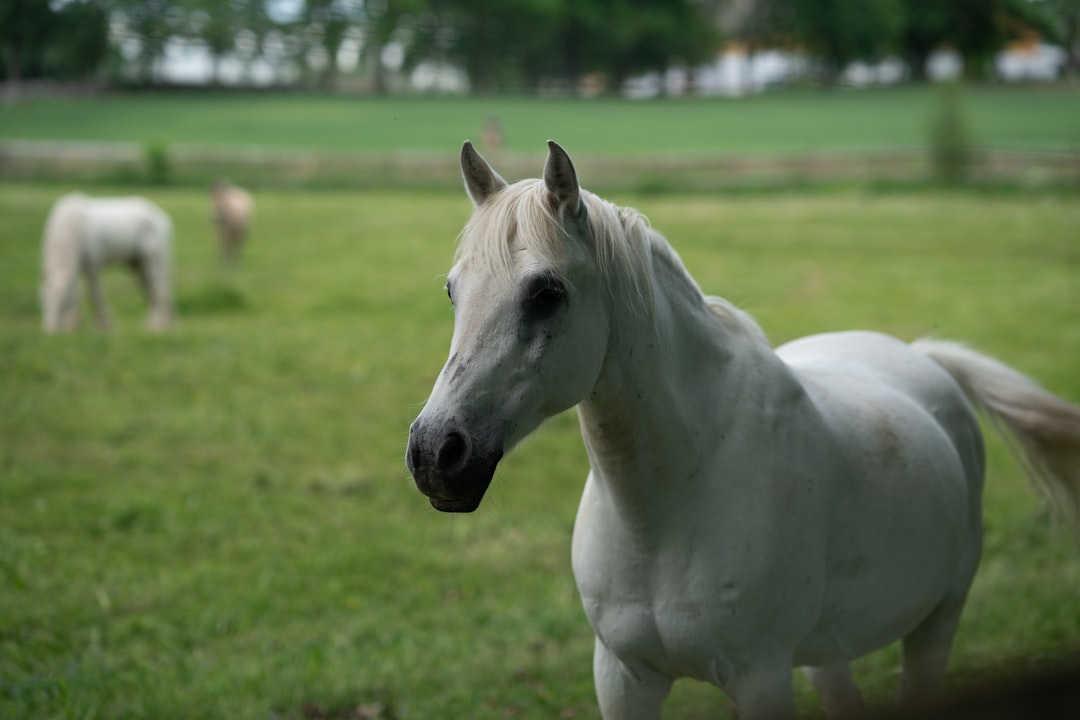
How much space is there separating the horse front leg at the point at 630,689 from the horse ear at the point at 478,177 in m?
1.10

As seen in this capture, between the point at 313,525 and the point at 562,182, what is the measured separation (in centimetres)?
410

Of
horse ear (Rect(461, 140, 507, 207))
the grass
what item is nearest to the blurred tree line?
the grass

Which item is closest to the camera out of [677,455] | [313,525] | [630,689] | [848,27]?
[677,455]

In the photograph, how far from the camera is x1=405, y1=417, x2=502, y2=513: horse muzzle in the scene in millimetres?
1882

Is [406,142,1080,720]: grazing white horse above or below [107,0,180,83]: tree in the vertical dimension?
below

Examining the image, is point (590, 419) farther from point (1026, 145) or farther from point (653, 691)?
point (1026, 145)

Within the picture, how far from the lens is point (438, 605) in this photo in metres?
4.77

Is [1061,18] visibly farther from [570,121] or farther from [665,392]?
[570,121]

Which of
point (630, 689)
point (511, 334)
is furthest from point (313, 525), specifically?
point (511, 334)

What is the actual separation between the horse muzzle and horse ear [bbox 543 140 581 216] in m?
0.49

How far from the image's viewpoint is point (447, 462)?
6.20 ft

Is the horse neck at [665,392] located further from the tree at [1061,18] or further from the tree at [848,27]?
the tree at [848,27]

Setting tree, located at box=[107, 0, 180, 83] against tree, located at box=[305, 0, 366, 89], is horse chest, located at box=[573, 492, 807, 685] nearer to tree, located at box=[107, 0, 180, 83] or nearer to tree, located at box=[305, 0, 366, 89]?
tree, located at box=[107, 0, 180, 83]

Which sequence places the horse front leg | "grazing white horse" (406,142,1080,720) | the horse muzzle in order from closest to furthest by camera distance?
the horse muzzle
"grazing white horse" (406,142,1080,720)
the horse front leg
